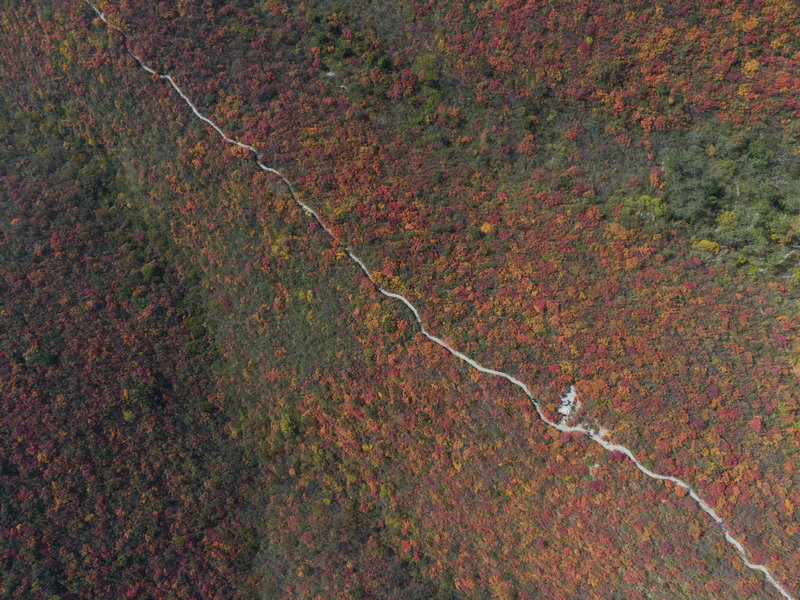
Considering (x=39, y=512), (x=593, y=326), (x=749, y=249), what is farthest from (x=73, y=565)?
(x=749, y=249)

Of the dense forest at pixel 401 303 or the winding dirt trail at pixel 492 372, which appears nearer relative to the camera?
the winding dirt trail at pixel 492 372

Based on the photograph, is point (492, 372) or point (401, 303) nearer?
point (492, 372)

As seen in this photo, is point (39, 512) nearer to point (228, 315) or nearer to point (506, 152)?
point (228, 315)

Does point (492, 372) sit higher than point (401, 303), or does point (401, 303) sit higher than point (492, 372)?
point (401, 303)

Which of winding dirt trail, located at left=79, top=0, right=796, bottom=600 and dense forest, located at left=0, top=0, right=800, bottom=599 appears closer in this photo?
winding dirt trail, located at left=79, top=0, right=796, bottom=600
